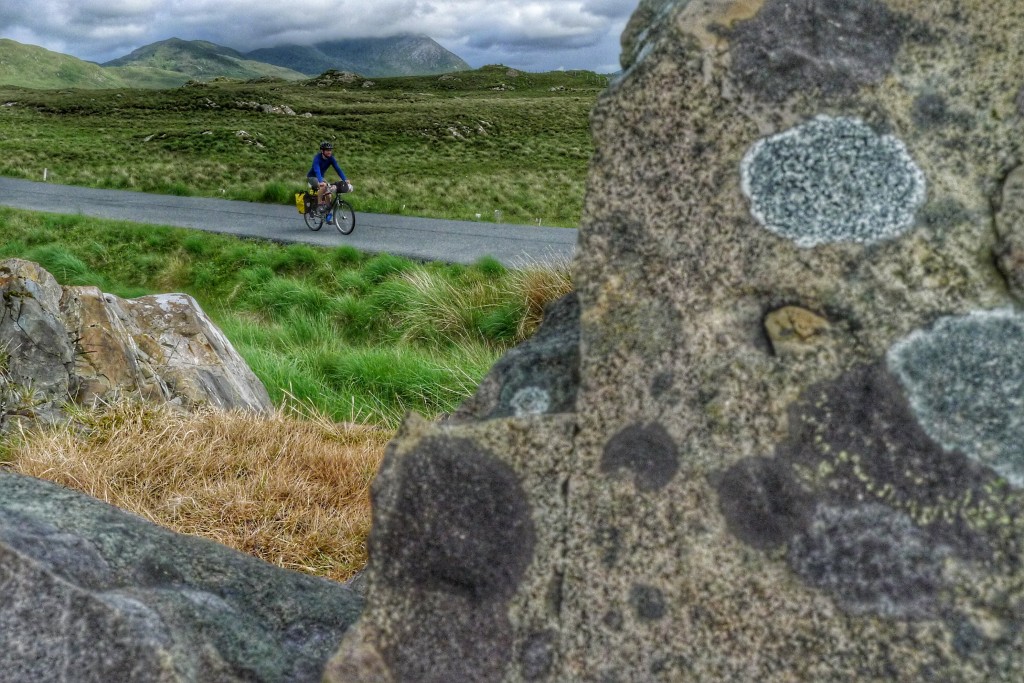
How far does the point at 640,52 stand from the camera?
5.78 ft

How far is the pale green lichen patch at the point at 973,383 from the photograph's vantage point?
1.51 m

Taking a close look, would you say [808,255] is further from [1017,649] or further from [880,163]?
[1017,649]

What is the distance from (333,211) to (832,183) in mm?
15734

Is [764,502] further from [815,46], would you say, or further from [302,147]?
[302,147]

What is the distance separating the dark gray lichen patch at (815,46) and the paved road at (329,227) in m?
8.48

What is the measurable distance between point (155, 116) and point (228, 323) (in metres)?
53.9

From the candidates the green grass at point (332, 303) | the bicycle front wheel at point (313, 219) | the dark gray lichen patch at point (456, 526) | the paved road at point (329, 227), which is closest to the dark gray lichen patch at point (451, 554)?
the dark gray lichen patch at point (456, 526)

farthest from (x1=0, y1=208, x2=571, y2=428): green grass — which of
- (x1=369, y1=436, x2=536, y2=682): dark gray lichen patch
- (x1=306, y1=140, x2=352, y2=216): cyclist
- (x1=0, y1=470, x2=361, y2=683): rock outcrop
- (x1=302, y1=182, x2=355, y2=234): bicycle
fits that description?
(x1=369, y1=436, x2=536, y2=682): dark gray lichen patch

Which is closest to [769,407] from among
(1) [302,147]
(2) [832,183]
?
(2) [832,183]

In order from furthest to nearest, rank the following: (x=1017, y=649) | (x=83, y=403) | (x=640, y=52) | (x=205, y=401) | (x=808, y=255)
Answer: (x=205, y=401)
(x=83, y=403)
(x=640, y=52)
(x=808, y=255)
(x=1017, y=649)

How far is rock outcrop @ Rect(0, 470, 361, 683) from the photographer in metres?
1.65

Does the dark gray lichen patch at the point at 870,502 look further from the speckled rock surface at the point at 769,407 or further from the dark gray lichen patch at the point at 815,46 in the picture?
the dark gray lichen patch at the point at 815,46

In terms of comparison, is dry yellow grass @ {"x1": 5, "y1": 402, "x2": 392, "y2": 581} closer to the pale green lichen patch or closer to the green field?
the pale green lichen patch

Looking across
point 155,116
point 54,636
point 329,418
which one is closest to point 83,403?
point 329,418
